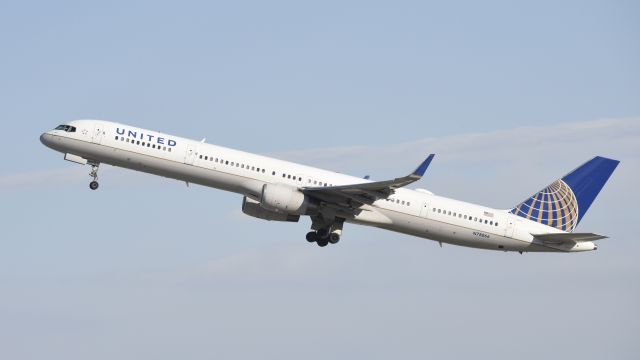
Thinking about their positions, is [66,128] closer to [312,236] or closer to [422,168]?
[312,236]

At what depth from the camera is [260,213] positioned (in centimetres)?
6006

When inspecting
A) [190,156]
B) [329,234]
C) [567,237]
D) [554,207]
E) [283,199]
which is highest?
[554,207]

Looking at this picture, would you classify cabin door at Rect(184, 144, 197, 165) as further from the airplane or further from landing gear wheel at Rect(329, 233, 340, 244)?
landing gear wheel at Rect(329, 233, 340, 244)

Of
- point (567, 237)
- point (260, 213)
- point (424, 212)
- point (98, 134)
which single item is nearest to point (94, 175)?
point (98, 134)

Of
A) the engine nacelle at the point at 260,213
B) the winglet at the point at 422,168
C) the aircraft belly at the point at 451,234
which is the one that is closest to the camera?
the winglet at the point at 422,168

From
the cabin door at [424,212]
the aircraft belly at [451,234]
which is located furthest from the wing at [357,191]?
the cabin door at [424,212]

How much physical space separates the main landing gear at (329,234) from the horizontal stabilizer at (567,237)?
10.9 m

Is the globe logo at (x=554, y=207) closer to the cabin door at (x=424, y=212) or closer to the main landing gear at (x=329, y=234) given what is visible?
the cabin door at (x=424, y=212)

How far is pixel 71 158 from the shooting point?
57.5 m

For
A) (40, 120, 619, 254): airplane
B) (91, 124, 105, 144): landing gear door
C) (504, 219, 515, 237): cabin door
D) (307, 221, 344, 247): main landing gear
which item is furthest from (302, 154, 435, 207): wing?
(91, 124, 105, 144): landing gear door

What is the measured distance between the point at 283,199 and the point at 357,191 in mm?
3817

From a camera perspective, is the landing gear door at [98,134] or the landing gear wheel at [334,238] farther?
the landing gear wheel at [334,238]

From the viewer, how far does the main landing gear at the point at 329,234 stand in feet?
196

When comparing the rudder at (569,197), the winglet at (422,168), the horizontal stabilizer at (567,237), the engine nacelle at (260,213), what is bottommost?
the engine nacelle at (260,213)
